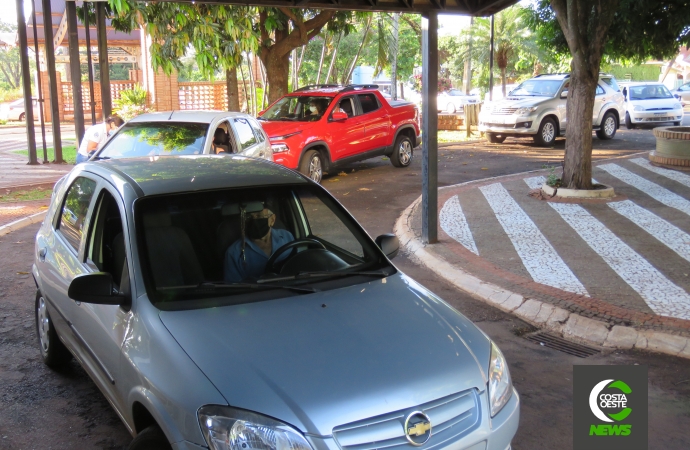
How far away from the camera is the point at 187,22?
13.6 m

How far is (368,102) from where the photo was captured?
16.2 meters

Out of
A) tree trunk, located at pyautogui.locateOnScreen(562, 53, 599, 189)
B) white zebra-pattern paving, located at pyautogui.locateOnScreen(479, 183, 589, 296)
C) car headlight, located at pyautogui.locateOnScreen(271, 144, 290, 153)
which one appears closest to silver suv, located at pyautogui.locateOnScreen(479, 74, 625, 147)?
white zebra-pattern paving, located at pyautogui.locateOnScreen(479, 183, 589, 296)

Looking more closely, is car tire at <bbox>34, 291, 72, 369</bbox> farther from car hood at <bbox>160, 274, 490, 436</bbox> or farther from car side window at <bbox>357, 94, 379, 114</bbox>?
car side window at <bbox>357, 94, 379, 114</bbox>

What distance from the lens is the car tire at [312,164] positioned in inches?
553

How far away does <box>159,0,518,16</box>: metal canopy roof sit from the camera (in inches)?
354

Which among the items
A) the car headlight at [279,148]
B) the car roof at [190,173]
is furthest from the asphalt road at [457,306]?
the car headlight at [279,148]

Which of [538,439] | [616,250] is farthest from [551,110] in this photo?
[538,439]

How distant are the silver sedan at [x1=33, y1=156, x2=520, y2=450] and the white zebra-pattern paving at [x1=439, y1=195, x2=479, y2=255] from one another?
14.9ft

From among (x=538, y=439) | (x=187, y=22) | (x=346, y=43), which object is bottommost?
(x=538, y=439)

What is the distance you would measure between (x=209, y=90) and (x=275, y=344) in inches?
1276

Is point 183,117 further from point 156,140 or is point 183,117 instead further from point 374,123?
point 374,123

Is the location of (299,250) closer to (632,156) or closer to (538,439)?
(538,439)

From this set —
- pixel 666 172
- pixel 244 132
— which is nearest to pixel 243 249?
pixel 244 132

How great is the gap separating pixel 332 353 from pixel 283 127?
A: 1132 cm
